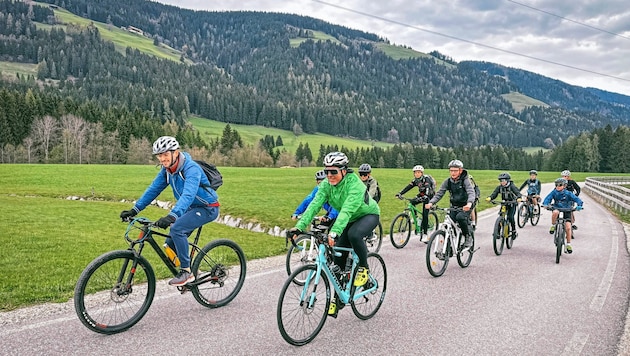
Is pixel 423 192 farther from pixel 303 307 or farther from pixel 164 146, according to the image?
pixel 164 146

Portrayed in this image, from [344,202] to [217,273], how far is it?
8.69 feet

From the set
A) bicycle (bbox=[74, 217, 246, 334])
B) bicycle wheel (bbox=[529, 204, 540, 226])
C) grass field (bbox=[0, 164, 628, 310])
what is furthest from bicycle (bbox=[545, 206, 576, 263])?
bicycle (bbox=[74, 217, 246, 334])

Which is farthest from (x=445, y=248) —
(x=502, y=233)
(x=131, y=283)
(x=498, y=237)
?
(x=131, y=283)

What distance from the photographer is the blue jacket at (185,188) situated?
653 cm

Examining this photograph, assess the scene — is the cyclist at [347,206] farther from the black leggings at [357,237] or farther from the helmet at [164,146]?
the helmet at [164,146]

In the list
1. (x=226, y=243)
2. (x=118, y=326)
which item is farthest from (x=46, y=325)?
(x=226, y=243)

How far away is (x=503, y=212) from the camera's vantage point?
13461 millimetres

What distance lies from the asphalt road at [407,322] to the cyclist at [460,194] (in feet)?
4.10

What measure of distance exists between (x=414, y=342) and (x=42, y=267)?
903 cm

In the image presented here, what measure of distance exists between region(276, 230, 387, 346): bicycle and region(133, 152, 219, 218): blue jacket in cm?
201

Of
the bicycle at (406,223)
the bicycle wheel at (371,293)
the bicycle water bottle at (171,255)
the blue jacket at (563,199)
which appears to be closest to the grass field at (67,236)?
the bicycle water bottle at (171,255)

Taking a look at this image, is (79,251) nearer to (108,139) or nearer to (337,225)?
(337,225)

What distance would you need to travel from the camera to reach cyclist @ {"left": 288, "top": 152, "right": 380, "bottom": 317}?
6.29m

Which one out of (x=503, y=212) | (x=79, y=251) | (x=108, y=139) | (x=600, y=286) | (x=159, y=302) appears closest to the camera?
(x=159, y=302)
